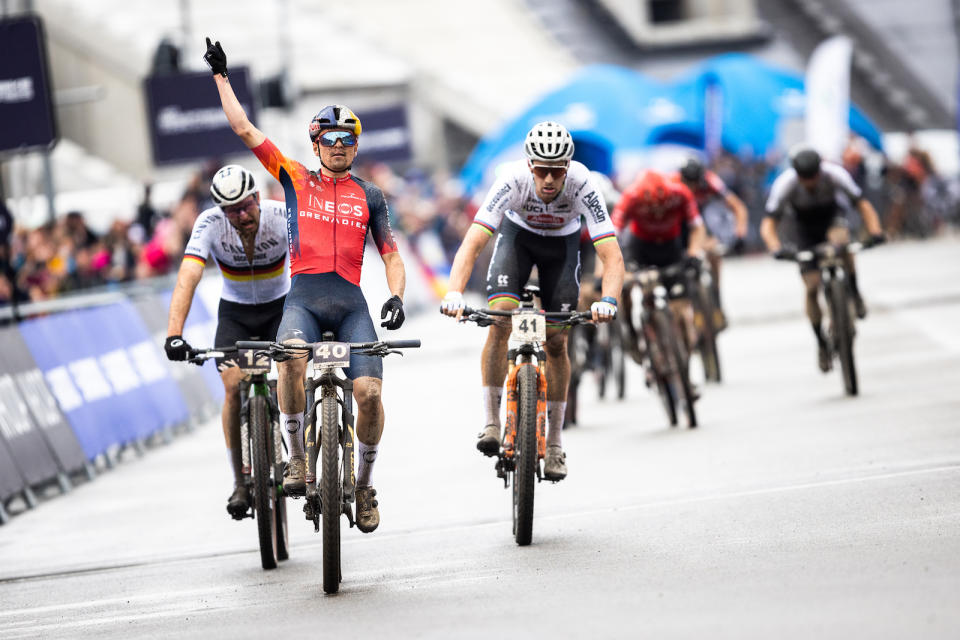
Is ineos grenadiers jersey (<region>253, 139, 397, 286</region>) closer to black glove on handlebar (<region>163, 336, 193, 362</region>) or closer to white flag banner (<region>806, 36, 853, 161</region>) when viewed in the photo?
black glove on handlebar (<region>163, 336, 193, 362</region>)

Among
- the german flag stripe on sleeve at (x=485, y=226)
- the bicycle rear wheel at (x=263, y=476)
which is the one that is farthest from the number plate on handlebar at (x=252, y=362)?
the german flag stripe on sleeve at (x=485, y=226)

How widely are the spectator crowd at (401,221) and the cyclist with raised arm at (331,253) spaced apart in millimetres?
7416

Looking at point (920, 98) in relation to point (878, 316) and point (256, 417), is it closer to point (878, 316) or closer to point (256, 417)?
point (878, 316)

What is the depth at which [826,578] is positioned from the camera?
6.99 meters

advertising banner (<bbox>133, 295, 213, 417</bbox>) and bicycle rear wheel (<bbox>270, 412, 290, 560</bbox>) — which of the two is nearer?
bicycle rear wheel (<bbox>270, 412, 290, 560</bbox>)

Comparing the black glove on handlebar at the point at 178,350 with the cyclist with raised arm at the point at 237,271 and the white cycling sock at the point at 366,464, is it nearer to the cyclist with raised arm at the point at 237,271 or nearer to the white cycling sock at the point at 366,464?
the cyclist with raised arm at the point at 237,271

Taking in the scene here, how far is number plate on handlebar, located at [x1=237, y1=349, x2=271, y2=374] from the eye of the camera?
8656mm

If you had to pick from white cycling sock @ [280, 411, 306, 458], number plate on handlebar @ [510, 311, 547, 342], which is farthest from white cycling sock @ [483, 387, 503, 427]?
white cycling sock @ [280, 411, 306, 458]

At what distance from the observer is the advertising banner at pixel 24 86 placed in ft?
43.5

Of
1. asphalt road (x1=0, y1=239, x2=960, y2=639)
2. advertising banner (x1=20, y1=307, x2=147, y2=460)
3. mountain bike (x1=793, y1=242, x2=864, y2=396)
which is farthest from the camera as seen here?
mountain bike (x1=793, y1=242, x2=864, y2=396)

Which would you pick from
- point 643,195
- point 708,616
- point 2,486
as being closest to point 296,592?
point 708,616

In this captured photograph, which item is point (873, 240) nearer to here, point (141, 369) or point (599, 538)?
A: point (599, 538)

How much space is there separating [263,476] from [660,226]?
657 centimetres

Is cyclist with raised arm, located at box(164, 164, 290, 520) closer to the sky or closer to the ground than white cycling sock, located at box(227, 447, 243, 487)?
closer to the sky
